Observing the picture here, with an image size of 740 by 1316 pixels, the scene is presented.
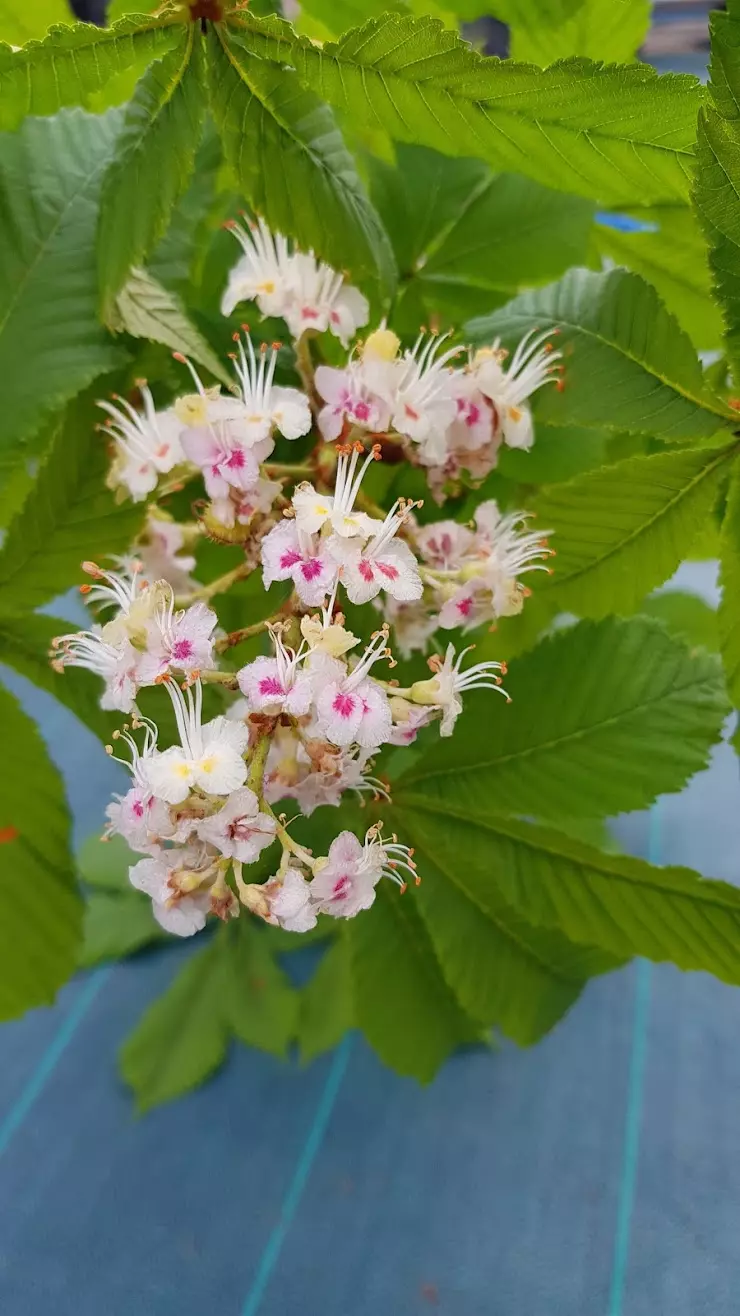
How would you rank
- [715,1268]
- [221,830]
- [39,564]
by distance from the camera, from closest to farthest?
[221,830] → [39,564] → [715,1268]

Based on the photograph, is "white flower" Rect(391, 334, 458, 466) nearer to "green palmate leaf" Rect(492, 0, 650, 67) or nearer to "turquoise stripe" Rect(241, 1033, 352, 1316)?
"green palmate leaf" Rect(492, 0, 650, 67)

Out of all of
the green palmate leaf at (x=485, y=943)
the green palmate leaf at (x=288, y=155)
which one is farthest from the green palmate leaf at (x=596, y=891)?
the green palmate leaf at (x=288, y=155)

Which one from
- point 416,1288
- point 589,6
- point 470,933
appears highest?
point 589,6

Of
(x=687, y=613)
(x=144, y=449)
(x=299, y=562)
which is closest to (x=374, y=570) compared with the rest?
(x=299, y=562)

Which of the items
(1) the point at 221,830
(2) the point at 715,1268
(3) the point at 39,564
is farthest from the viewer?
(2) the point at 715,1268

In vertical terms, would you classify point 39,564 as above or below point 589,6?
below

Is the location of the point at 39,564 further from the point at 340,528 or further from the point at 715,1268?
the point at 715,1268

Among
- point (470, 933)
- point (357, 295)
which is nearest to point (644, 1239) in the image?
point (470, 933)
